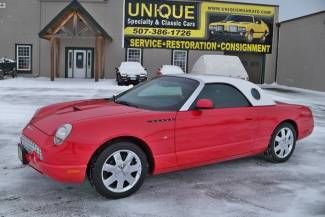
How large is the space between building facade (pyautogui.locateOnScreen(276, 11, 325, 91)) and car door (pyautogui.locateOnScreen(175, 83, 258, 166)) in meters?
22.7

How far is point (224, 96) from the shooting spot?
6594mm

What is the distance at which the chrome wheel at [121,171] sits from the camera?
209 inches

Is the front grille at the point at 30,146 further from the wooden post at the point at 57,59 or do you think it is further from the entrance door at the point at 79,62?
the entrance door at the point at 79,62

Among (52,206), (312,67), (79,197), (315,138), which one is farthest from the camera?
(312,67)

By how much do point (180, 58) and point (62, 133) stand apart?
95.4 feet

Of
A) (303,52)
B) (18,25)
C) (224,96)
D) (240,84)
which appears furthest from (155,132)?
(18,25)

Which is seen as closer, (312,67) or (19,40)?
(312,67)

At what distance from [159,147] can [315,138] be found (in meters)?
5.24

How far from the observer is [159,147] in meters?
5.66

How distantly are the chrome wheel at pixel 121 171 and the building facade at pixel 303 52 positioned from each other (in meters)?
24.4

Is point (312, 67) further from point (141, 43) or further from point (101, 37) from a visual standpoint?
point (101, 37)

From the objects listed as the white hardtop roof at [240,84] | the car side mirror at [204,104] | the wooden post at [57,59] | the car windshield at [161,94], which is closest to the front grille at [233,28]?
the wooden post at [57,59]

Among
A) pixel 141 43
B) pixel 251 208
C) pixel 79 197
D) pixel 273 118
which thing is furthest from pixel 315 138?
pixel 141 43

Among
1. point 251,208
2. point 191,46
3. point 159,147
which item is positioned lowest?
point 251,208
